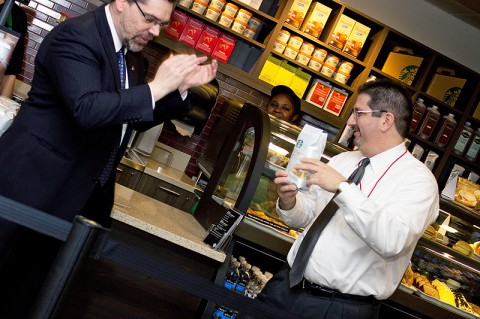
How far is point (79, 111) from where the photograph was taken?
1922 millimetres

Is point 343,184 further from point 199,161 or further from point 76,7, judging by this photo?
point 76,7

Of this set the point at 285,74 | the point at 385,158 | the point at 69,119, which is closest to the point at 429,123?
the point at 285,74

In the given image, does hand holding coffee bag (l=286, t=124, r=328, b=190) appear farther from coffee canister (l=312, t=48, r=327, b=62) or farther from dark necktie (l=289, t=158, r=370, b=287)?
coffee canister (l=312, t=48, r=327, b=62)

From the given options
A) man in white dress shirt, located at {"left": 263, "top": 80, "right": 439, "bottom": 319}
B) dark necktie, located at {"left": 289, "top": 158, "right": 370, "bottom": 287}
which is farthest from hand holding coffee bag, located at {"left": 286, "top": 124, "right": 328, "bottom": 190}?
dark necktie, located at {"left": 289, "top": 158, "right": 370, "bottom": 287}

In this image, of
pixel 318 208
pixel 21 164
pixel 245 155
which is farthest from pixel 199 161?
pixel 21 164

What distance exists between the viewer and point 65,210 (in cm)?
213

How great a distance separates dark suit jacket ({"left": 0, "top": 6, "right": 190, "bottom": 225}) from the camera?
1.96 meters

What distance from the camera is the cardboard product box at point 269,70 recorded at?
5715mm

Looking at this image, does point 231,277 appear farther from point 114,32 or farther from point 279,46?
point 279,46

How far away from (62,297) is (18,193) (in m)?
0.49

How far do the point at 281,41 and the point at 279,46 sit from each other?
51mm

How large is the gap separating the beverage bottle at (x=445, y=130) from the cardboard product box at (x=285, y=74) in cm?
163

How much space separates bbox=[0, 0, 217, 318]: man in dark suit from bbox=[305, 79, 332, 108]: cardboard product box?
3745mm

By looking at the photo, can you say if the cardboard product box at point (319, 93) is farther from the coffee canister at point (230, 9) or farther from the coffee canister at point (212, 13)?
the coffee canister at point (212, 13)
